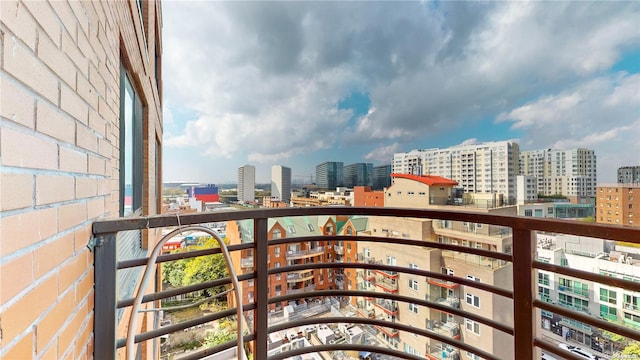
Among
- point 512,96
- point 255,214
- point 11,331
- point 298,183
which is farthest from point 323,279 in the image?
point 512,96

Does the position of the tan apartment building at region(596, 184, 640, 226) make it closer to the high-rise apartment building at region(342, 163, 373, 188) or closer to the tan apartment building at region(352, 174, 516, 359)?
the tan apartment building at region(352, 174, 516, 359)

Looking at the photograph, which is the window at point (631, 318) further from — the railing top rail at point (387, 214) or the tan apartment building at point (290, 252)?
the tan apartment building at point (290, 252)

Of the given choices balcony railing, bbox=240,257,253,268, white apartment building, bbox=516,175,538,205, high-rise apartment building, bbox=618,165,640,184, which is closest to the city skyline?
high-rise apartment building, bbox=618,165,640,184

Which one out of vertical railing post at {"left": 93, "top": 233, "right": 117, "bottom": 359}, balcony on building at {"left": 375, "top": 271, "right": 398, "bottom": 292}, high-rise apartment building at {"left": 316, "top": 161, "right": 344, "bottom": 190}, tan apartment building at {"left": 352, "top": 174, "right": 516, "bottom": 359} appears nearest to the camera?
vertical railing post at {"left": 93, "top": 233, "right": 117, "bottom": 359}

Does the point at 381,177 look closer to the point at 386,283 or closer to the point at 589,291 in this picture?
the point at 386,283

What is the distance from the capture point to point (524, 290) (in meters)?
Result: 1.12

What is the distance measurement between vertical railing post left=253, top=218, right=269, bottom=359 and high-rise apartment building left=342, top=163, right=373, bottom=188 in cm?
559

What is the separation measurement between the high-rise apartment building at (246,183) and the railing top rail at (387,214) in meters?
3.66

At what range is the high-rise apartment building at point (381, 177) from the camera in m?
6.31

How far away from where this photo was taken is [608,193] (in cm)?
394

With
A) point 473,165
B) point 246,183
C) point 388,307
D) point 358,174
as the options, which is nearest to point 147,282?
point 388,307

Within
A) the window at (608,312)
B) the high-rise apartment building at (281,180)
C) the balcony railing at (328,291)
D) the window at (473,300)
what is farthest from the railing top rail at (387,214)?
the high-rise apartment building at (281,180)

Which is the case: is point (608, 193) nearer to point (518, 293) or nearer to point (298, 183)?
point (518, 293)

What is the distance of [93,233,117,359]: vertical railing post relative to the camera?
0.91 metres
